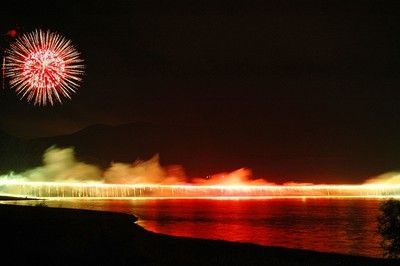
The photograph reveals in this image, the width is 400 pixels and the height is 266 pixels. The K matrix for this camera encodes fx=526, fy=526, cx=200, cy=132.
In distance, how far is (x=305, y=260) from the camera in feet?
105

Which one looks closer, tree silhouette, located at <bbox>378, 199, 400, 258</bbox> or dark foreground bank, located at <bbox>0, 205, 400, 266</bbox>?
dark foreground bank, located at <bbox>0, 205, 400, 266</bbox>

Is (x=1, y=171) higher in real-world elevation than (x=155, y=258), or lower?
higher

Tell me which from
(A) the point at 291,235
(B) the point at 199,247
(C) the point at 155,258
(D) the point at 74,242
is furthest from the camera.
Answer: (A) the point at 291,235

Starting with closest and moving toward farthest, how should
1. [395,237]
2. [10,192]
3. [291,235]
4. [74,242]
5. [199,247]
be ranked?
1. [395,237]
2. [74,242]
3. [199,247]
4. [291,235]
5. [10,192]

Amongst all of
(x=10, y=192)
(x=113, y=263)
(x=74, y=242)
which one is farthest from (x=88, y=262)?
(x=10, y=192)

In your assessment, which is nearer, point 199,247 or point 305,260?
point 305,260

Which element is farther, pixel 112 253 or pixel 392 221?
pixel 392 221

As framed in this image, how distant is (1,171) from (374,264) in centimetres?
16560

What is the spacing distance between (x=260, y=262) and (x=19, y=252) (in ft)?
41.1

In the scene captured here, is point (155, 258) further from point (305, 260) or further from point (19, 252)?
point (305, 260)

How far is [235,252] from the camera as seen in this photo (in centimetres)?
3431

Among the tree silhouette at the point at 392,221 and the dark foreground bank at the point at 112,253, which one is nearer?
the dark foreground bank at the point at 112,253

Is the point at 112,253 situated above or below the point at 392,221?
below

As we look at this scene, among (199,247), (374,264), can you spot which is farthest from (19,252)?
(374,264)
